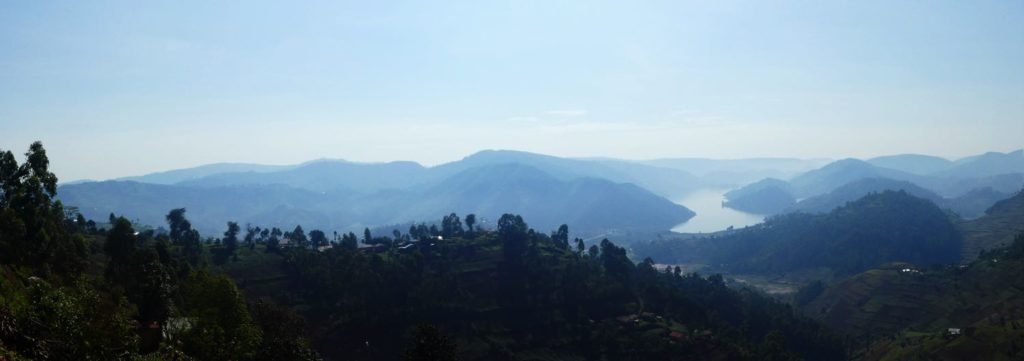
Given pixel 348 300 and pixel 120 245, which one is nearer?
pixel 120 245

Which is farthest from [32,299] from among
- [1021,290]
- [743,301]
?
[1021,290]

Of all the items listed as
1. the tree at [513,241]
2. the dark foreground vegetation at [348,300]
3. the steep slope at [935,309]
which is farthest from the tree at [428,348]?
the steep slope at [935,309]

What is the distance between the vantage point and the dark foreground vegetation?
33.4m

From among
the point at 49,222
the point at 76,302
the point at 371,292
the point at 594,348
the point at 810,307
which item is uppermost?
the point at 49,222

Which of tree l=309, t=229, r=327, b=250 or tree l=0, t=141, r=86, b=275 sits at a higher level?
tree l=0, t=141, r=86, b=275

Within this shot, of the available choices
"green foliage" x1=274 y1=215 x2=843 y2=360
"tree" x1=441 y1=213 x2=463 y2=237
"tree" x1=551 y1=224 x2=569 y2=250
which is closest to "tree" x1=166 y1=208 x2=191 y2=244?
"green foliage" x1=274 y1=215 x2=843 y2=360

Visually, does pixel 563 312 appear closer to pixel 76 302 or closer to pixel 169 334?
pixel 169 334

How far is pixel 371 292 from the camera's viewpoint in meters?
91.0

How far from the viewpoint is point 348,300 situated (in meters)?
87.2

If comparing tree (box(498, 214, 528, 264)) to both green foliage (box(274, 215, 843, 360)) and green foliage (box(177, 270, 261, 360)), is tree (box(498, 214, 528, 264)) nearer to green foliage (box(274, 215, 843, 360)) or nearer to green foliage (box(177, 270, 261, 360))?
green foliage (box(274, 215, 843, 360))

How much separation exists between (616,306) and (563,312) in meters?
10.1

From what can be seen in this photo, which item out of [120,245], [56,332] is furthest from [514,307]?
[56,332]

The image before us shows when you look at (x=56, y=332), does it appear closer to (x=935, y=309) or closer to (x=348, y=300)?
(x=348, y=300)

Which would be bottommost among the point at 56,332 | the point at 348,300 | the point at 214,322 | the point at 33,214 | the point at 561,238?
the point at 348,300
